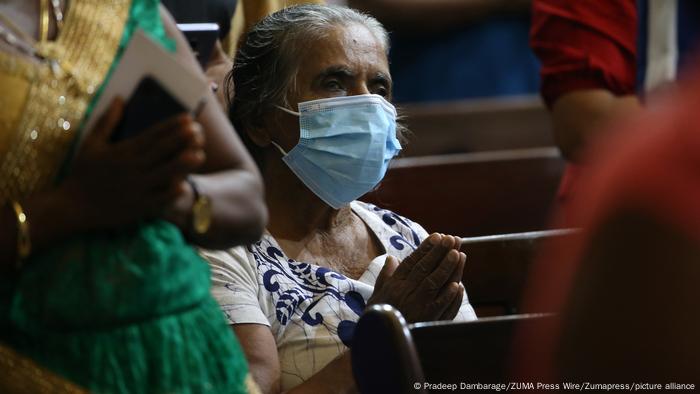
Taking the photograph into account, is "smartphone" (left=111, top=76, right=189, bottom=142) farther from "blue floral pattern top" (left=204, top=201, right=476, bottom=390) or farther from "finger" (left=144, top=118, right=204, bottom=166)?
"blue floral pattern top" (left=204, top=201, right=476, bottom=390)

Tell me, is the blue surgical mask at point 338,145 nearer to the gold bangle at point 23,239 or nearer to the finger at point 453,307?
the finger at point 453,307

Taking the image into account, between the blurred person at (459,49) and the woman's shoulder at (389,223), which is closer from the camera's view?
the woman's shoulder at (389,223)

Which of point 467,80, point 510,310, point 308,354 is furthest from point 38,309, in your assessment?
point 467,80

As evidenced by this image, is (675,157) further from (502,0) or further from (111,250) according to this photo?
(502,0)

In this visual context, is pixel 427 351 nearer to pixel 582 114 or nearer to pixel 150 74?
pixel 150 74

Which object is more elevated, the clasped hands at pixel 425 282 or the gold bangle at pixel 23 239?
the gold bangle at pixel 23 239

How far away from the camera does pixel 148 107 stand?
55.4 inches

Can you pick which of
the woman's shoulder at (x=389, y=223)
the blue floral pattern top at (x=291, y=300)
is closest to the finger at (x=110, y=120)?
the blue floral pattern top at (x=291, y=300)

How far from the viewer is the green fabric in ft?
4.62

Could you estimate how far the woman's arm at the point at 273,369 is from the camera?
7.20ft

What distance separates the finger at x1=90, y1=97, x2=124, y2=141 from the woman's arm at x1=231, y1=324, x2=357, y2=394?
862mm

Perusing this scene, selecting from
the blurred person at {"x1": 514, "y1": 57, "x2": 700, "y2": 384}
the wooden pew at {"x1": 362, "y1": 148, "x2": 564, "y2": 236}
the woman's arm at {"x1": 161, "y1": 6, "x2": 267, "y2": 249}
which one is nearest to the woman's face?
the wooden pew at {"x1": 362, "y1": 148, "x2": 564, "y2": 236}

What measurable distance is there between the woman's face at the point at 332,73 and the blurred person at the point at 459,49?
9.21ft

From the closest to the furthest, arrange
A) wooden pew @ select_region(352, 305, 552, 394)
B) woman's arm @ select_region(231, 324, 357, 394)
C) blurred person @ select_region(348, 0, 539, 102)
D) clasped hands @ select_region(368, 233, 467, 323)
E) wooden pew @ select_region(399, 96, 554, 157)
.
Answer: wooden pew @ select_region(352, 305, 552, 394) → woman's arm @ select_region(231, 324, 357, 394) → clasped hands @ select_region(368, 233, 467, 323) → wooden pew @ select_region(399, 96, 554, 157) → blurred person @ select_region(348, 0, 539, 102)
